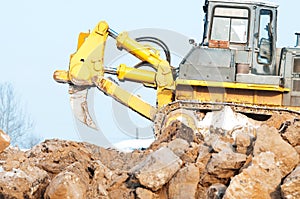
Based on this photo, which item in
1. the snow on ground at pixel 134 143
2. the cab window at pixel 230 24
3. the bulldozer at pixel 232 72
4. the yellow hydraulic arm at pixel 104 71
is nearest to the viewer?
the bulldozer at pixel 232 72

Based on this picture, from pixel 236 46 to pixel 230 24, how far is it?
0.35 meters

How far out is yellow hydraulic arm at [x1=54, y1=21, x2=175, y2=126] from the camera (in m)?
10.4

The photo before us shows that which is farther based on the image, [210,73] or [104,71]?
[104,71]

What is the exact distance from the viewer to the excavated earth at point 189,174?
4.77 metres

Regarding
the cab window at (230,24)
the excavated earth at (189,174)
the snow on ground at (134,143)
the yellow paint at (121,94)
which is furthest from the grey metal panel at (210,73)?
the excavated earth at (189,174)

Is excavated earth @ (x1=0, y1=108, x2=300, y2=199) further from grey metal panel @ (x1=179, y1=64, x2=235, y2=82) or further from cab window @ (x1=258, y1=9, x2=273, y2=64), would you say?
cab window @ (x1=258, y1=9, x2=273, y2=64)

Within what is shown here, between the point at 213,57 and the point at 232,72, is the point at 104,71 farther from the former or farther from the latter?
the point at 232,72

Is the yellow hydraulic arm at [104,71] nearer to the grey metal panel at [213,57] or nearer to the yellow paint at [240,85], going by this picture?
the grey metal panel at [213,57]

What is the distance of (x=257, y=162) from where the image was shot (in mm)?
4844

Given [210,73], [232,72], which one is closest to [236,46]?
[232,72]

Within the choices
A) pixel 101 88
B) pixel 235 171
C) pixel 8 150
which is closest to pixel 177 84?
pixel 101 88

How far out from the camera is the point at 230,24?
9828 mm

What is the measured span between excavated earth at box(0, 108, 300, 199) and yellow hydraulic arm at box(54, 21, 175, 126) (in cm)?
443

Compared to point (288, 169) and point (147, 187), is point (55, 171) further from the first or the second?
point (288, 169)
